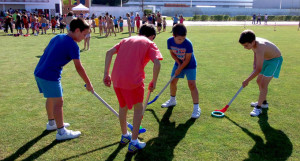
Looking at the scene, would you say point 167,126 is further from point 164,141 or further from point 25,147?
point 25,147

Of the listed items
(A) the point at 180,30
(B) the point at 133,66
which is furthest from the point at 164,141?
(A) the point at 180,30

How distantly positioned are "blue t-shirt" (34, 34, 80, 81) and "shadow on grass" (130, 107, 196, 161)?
5.26 ft

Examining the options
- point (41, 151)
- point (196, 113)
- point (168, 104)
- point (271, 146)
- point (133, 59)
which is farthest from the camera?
point (168, 104)

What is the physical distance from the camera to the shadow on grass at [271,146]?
3523 millimetres

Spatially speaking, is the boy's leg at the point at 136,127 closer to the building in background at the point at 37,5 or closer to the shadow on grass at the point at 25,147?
the shadow on grass at the point at 25,147

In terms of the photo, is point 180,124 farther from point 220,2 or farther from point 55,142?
point 220,2

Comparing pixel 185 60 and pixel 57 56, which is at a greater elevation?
pixel 57 56

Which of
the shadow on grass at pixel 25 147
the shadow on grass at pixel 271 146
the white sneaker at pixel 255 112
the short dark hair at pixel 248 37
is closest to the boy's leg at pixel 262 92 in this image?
the white sneaker at pixel 255 112

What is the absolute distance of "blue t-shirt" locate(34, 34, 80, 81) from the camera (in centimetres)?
339

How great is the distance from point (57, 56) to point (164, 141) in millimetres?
2068

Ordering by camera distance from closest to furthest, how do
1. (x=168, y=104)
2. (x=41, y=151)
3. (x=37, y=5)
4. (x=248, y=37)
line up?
1. (x=41, y=151)
2. (x=248, y=37)
3. (x=168, y=104)
4. (x=37, y=5)

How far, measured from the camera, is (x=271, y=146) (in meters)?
3.80

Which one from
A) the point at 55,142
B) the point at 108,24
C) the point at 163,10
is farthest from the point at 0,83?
the point at 163,10

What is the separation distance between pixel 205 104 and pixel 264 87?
1261 millimetres
